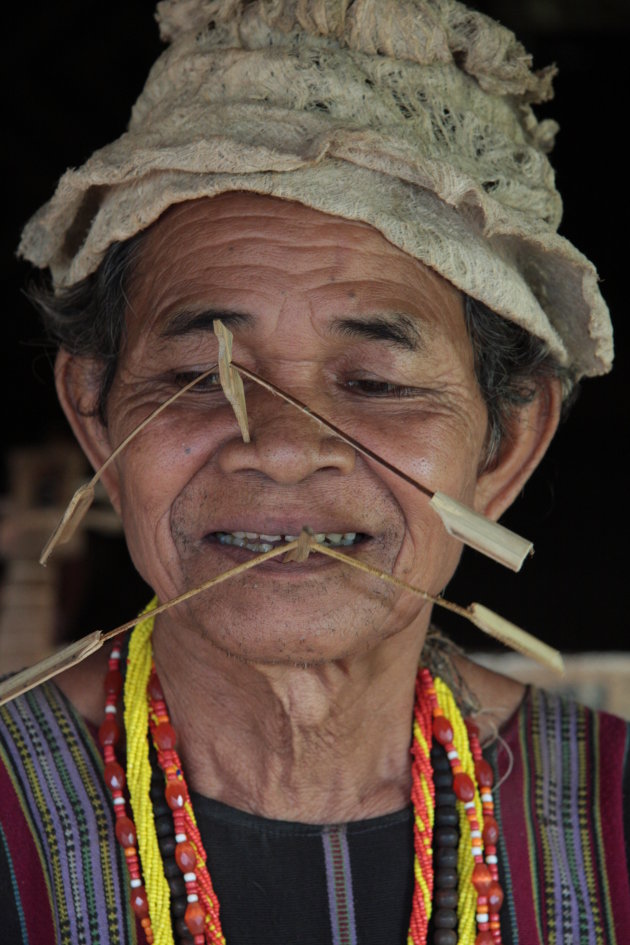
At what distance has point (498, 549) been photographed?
1563 mm

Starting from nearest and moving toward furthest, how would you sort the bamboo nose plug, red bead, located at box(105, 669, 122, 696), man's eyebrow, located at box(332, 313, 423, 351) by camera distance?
the bamboo nose plug < man's eyebrow, located at box(332, 313, 423, 351) < red bead, located at box(105, 669, 122, 696)

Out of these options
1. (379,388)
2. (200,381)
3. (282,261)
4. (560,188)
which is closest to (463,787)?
(379,388)

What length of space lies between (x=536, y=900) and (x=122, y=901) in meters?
0.68

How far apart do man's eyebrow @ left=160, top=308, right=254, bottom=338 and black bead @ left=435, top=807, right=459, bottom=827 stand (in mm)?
890

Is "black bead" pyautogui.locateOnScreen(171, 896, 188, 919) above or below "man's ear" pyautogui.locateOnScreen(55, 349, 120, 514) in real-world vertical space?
below

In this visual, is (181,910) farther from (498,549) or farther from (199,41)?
(199,41)

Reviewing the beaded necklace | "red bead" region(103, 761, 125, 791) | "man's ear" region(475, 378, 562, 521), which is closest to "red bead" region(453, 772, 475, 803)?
the beaded necklace

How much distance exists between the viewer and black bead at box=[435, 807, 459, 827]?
2.04 m

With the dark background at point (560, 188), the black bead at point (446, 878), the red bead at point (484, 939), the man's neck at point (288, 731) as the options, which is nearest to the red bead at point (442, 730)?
the man's neck at point (288, 731)

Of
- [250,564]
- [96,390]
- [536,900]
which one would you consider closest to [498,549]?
[250,564]

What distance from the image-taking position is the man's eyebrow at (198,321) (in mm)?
1876

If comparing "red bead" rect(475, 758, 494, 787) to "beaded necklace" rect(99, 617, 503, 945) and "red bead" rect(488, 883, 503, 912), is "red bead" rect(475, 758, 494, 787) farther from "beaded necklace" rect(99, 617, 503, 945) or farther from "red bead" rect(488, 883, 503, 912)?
"red bead" rect(488, 883, 503, 912)

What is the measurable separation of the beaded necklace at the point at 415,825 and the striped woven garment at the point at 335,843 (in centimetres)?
4

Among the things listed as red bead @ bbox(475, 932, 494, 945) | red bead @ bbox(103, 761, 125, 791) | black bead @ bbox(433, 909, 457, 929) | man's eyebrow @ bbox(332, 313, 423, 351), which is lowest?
red bead @ bbox(475, 932, 494, 945)
